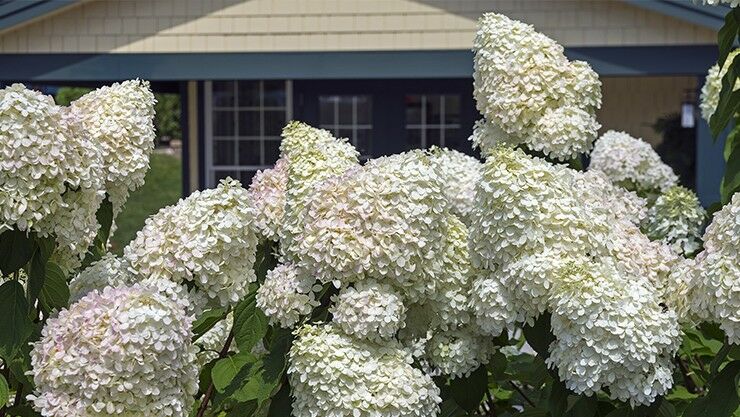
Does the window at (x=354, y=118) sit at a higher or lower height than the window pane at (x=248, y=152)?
higher

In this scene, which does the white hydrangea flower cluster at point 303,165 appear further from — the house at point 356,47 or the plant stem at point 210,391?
the house at point 356,47

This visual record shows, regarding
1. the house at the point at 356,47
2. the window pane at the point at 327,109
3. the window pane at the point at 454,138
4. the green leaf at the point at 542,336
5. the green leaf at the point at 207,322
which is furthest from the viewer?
the window pane at the point at 327,109

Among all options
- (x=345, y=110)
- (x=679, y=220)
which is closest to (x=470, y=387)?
(x=679, y=220)

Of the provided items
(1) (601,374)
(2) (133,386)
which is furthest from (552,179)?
(2) (133,386)

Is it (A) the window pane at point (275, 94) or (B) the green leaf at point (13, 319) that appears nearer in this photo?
(B) the green leaf at point (13, 319)

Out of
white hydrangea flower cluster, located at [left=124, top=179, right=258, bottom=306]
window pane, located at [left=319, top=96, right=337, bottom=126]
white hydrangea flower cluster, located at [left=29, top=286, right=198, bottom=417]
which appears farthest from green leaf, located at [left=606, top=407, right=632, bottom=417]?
window pane, located at [left=319, top=96, right=337, bottom=126]

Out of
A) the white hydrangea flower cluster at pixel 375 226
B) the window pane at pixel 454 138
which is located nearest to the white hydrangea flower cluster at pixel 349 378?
the white hydrangea flower cluster at pixel 375 226

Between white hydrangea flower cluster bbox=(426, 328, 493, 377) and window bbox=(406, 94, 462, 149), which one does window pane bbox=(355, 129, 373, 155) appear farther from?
white hydrangea flower cluster bbox=(426, 328, 493, 377)

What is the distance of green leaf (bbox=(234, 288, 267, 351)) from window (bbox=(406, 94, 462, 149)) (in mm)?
10972

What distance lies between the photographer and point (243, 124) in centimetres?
1412

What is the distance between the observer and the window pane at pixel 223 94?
557 inches

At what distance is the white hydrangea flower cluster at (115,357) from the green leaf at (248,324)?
0.30 metres

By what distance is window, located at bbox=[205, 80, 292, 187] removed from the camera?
14.0 meters

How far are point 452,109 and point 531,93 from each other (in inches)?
421
